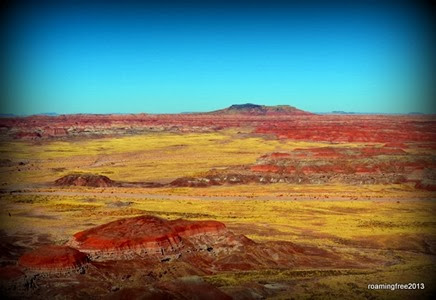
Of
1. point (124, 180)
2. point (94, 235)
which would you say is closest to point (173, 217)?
point (94, 235)

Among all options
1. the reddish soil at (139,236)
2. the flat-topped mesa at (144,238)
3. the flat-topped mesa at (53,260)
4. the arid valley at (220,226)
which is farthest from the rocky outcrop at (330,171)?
the flat-topped mesa at (53,260)

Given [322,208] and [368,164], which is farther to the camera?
[368,164]

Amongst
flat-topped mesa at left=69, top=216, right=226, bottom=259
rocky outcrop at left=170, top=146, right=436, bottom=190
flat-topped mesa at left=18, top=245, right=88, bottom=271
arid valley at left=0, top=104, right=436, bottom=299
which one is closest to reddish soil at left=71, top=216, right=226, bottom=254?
flat-topped mesa at left=69, top=216, right=226, bottom=259

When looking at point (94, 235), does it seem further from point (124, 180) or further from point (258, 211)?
point (124, 180)

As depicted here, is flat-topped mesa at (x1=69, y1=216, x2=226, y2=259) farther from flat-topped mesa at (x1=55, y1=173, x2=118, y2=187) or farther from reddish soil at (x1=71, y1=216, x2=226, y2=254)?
flat-topped mesa at (x1=55, y1=173, x2=118, y2=187)

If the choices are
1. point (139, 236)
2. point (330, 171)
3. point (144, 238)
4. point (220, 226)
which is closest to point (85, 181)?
point (220, 226)

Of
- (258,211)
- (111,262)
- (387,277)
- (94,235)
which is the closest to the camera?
(387,277)

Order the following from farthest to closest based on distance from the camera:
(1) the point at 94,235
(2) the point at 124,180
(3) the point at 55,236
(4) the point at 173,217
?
(2) the point at 124,180
(4) the point at 173,217
(3) the point at 55,236
(1) the point at 94,235
